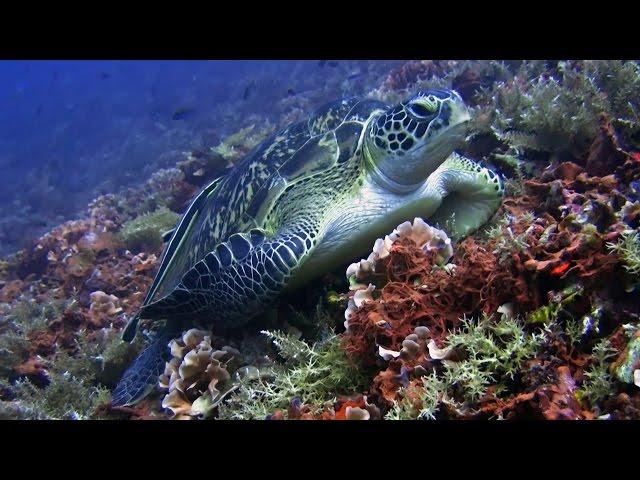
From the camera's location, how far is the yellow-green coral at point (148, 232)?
730 cm

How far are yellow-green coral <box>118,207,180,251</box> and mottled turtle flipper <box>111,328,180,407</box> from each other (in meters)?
3.73

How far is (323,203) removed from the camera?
11.2 ft

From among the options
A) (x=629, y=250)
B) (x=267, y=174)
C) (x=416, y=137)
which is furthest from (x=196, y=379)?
(x=629, y=250)

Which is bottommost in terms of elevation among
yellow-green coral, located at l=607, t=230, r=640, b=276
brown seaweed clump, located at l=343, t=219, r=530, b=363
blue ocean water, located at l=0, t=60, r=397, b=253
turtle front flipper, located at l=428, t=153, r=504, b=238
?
brown seaweed clump, located at l=343, t=219, r=530, b=363

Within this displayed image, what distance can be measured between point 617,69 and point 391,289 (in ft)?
12.1

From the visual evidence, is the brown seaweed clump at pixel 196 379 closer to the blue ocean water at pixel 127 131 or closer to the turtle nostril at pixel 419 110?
the turtle nostril at pixel 419 110

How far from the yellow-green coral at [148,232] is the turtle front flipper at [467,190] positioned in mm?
5233

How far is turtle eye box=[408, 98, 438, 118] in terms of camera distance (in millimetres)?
3162

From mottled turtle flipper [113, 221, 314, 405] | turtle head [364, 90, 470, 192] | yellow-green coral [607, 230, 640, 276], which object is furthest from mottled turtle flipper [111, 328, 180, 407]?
yellow-green coral [607, 230, 640, 276]

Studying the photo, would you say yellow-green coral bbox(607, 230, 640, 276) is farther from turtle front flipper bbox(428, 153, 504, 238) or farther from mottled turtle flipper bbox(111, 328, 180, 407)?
mottled turtle flipper bbox(111, 328, 180, 407)

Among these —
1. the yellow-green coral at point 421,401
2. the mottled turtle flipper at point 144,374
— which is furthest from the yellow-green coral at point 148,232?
the yellow-green coral at point 421,401

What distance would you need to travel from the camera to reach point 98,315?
5.42m
